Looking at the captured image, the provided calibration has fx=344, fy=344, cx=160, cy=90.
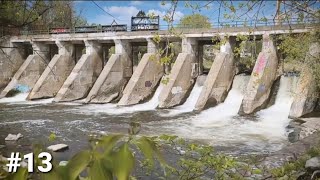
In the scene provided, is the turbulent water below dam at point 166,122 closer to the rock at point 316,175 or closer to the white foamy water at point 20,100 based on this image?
the white foamy water at point 20,100

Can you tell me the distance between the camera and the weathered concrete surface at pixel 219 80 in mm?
16859

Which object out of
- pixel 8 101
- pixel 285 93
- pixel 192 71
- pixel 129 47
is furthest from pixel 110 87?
pixel 285 93

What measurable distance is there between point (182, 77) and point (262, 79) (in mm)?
4475

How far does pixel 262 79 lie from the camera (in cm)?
1614

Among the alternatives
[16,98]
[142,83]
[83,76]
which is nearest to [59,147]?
[142,83]

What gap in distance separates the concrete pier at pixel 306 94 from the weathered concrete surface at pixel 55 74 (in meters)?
14.3

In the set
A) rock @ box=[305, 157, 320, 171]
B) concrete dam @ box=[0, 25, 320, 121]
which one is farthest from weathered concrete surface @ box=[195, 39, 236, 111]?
rock @ box=[305, 157, 320, 171]

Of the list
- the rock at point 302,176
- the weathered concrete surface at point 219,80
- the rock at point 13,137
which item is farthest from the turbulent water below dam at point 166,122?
the rock at point 302,176

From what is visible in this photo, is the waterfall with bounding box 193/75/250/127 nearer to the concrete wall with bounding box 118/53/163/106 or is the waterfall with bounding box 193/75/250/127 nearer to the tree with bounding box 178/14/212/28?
the concrete wall with bounding box 118/53/163/106

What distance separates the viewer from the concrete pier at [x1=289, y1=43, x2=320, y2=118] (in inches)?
544

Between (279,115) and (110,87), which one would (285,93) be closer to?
(279,115)

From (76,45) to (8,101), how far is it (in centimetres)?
627

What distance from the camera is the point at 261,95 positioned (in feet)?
52.4

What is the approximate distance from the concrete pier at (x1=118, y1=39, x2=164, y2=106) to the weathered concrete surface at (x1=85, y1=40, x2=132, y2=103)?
188cm
